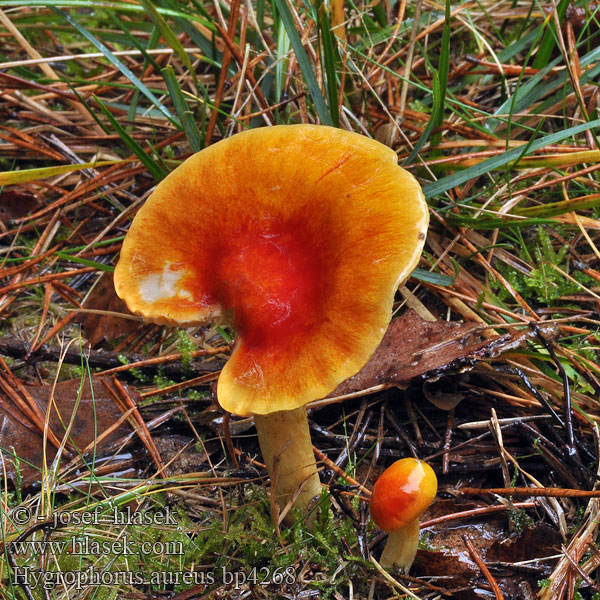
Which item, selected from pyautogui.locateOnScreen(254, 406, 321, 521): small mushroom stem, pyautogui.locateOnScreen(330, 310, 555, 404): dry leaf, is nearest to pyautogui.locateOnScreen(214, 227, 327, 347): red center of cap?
pyautogui.locateOnScreen(254, 406, 321, 521): small mushroom stem

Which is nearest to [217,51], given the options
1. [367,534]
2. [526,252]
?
[526,252]

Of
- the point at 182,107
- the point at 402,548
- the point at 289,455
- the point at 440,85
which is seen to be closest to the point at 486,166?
the point at 440,85

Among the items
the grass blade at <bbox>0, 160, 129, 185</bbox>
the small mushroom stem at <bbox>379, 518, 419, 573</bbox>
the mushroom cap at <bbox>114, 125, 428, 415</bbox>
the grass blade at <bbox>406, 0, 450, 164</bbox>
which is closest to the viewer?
the mushroom cap at <bbox>114, 125, 428, 415</bbox>

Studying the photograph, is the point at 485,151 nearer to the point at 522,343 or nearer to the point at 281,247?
the point at 522,343

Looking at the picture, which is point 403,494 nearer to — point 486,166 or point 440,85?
point 486,166

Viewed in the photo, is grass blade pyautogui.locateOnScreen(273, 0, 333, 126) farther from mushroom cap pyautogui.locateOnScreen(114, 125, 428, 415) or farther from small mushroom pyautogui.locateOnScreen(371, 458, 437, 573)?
small mushroom pyautogui.locateOnScreen(371, 458, 437, 573)

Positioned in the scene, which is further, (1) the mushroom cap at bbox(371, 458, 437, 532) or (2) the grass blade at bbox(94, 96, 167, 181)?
(2) the grass blade at bbox(94, 96, 167, 181)

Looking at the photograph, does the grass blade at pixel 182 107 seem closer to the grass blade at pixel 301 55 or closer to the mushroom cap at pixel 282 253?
the grass blade at pixel 301 55
